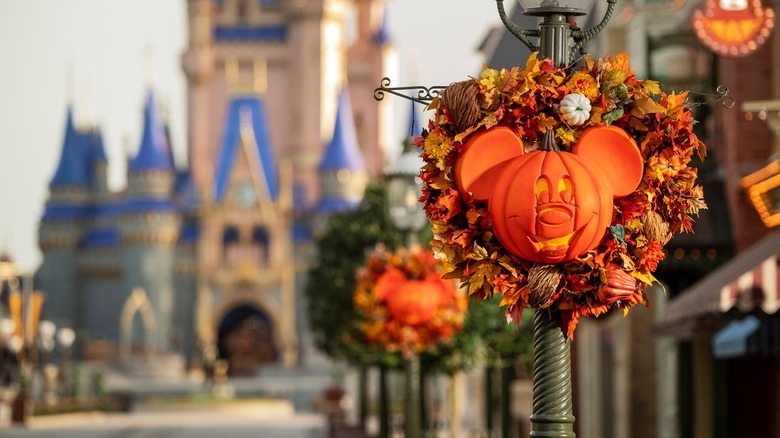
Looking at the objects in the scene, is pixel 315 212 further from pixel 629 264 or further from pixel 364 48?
pixel 629 264

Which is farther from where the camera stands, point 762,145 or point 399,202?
point 762,145

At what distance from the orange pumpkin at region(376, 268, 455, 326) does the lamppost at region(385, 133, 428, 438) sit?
65cm

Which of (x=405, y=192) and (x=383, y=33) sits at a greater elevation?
(x=383, y=33)

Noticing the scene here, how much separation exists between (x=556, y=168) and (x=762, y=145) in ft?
61.7

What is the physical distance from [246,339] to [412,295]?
95.8 meters

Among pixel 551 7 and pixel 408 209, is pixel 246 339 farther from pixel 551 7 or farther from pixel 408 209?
pixel 551 7

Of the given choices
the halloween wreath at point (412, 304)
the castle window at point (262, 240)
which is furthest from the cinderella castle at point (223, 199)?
the halloween wreath at point (412, 304)

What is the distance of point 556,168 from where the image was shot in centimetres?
952

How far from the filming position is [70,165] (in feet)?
402

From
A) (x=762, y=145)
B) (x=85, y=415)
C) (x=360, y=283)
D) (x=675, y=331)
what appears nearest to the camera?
(x=360, y=283)

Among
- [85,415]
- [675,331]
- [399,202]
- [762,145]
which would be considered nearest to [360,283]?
[399,202]

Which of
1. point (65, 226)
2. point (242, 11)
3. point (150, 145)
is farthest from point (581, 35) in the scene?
point (242, 11)

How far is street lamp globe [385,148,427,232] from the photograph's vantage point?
22078mm

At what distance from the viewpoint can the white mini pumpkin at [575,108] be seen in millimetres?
9547
